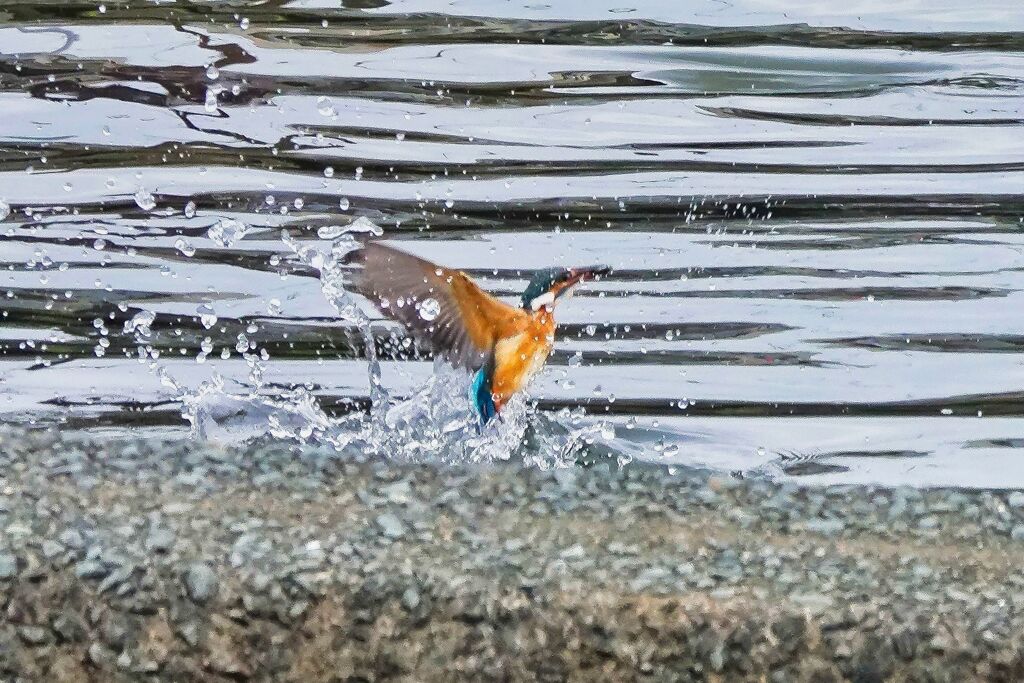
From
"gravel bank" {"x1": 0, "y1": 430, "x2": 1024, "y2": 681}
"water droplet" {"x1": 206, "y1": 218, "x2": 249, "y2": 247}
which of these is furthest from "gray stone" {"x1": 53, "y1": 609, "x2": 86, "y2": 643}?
"water droplet" {"x1": 206, "y1": 218, "x2": 249, "y2": 247}

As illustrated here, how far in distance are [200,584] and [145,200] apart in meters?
4.25

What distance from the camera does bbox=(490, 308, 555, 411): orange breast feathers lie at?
5.16 metres

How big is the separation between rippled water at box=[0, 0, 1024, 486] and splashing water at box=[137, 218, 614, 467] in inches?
2.9

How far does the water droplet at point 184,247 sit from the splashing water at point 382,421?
1.53 metres

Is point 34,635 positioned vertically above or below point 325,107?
below

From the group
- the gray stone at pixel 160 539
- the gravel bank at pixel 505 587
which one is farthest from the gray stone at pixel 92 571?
the gray stone at pixel 160 539

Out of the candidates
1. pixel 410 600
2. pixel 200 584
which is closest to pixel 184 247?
pixel 200 584

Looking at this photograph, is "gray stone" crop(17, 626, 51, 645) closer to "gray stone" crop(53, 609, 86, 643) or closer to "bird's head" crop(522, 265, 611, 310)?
"gray stone" crop(53, 609, 86, 643)

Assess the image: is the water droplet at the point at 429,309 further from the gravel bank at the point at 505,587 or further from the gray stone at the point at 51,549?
the gray stone at the point at 51,549

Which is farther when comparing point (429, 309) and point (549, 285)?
point (549, 285)

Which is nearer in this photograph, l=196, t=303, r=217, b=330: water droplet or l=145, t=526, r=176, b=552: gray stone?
l=145, t=526, r=176, b=552: gray stone

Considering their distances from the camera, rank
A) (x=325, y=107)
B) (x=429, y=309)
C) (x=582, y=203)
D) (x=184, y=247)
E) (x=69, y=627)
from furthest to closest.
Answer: (x=325, y=107) → (x=582, y=203) → (x=184, y=247) → (x=429, y=309) → (x=69, y=627)

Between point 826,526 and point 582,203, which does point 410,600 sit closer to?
point 826,526

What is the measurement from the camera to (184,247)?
7.27 meters
